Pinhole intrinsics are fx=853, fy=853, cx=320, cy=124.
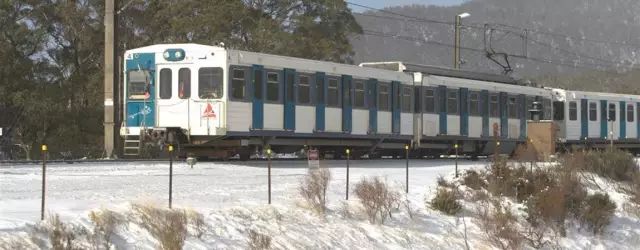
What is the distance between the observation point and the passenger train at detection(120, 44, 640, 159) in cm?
2078

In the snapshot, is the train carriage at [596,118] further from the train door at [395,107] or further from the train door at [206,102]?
the train door at [206,102]

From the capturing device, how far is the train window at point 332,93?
2338 centimetres

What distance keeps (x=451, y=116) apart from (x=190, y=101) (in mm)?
10426

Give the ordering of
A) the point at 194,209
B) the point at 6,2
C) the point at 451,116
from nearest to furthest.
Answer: the point at 194,209
the point at 451,116
the point at 6,2

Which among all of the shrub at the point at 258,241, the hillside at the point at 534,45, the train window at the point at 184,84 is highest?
the hillside at the point at 534,45

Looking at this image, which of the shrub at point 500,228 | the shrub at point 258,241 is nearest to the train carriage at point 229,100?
the shrub at point 500,228

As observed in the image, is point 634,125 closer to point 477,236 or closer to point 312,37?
point 312,37

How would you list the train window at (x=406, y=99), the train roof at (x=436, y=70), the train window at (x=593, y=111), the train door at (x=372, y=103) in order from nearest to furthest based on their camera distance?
the train door at (x=372, y=103) → the train window at (x=406, y=99) → the train roof at (x=436, y=70) → the train window at (x=593, y=111)

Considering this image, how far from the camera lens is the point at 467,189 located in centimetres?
1738

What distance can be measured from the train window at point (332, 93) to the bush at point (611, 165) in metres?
6.88

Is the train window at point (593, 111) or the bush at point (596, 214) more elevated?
the train window at point (593, 111)

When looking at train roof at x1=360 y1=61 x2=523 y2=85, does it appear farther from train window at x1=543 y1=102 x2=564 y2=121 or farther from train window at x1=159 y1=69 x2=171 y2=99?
train window at x1=159 y1=69 x2=171 y2=99

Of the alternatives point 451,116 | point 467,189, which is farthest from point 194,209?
point 451,116

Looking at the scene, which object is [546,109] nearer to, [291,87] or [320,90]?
[320,90]
